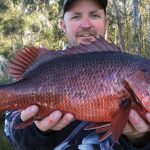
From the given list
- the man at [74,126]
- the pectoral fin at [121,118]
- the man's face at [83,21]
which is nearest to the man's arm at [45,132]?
the man at [74,126]

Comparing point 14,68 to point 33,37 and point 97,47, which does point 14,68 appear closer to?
point 97,47

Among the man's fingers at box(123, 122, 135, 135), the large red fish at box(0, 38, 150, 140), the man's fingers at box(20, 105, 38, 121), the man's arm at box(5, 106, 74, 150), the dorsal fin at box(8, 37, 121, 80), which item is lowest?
the man's arm at box(5, 106, 74, 150)

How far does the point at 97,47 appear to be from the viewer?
10.2ft

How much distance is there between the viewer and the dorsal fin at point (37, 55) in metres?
3.11

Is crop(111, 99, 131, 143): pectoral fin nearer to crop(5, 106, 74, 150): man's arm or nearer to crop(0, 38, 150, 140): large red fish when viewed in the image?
crop(0, 38, 150, 140): large red fish

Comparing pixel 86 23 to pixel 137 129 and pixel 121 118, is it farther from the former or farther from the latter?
pixel 121 118

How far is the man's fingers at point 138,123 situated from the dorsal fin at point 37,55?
0.49 metres

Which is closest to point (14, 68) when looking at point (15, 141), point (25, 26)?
point (15, 141)

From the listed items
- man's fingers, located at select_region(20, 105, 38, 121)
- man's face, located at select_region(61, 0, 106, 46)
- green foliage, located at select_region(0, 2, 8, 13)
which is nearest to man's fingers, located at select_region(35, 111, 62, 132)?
man's fingers, located at select_region(20, 105, 38, 121)

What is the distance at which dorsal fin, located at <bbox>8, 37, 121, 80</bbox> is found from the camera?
10.2ft

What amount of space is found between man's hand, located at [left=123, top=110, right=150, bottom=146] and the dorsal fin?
507 millimetres

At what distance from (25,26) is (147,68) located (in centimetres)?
3675

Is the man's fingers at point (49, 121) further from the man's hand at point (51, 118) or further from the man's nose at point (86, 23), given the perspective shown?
the man's nose at point (86, 23)

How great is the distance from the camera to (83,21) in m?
4.75
